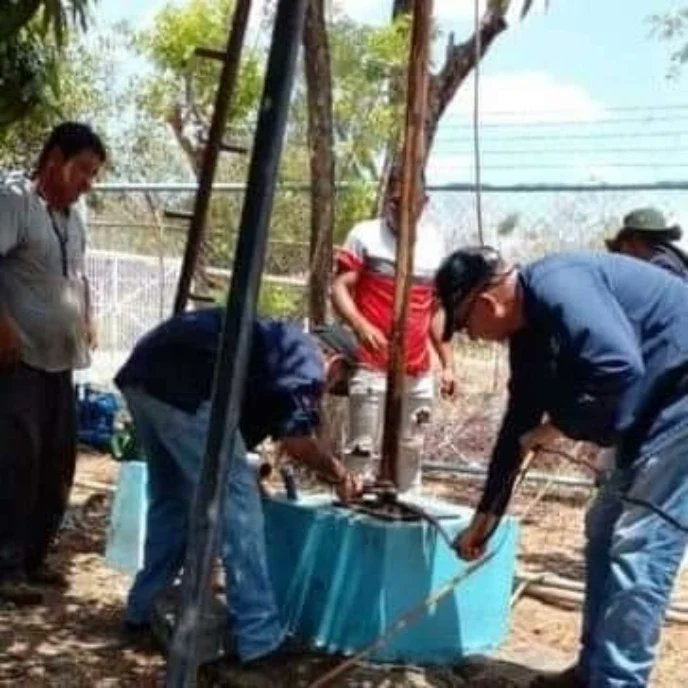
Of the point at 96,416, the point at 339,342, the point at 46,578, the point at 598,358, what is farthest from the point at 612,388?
the point at 96,416

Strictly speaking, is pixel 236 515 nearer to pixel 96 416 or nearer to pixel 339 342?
pixel 339 342

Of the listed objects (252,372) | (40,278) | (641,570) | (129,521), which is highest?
(40,278)

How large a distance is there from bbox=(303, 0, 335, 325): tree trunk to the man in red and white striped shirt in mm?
929

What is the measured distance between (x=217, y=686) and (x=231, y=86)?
7.80 feet

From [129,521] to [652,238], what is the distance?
2296 millimetres

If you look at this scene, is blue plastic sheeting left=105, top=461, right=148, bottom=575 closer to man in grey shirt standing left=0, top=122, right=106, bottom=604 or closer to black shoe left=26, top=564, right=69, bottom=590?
black shoe left=26, top=564, right=69, bottom=590

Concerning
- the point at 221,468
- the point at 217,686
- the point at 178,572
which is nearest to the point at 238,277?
the point at 221,468

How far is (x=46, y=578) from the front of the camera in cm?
533

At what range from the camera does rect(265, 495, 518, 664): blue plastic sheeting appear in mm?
4434

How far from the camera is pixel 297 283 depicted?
9.08 metres

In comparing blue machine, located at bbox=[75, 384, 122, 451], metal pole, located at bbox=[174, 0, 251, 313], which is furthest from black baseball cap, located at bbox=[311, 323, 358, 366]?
blue machine, located at bbox=[75, 384, 122, 451]

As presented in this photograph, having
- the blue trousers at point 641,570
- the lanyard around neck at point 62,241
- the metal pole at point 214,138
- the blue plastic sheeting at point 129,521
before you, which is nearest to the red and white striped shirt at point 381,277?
the metal pole at point 214,138

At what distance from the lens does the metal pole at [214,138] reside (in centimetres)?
538

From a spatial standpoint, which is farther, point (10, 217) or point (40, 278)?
point (40, 278)
